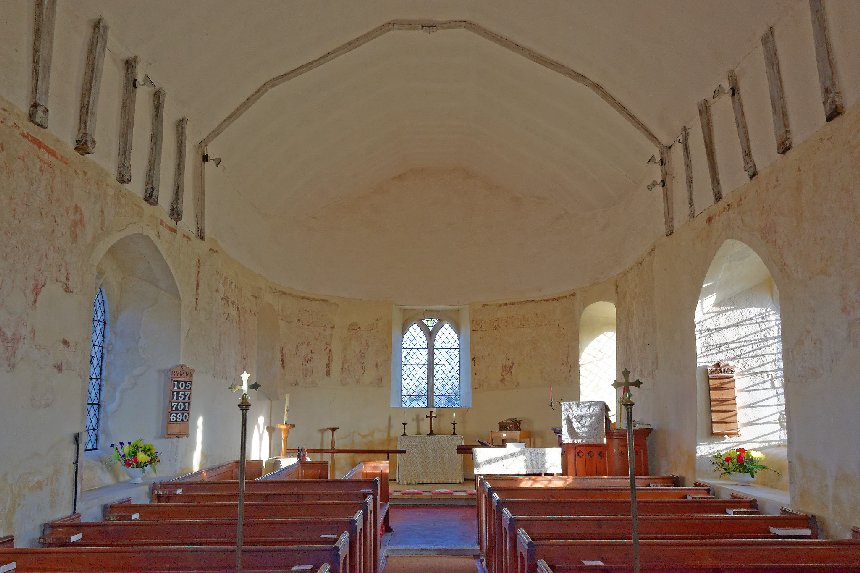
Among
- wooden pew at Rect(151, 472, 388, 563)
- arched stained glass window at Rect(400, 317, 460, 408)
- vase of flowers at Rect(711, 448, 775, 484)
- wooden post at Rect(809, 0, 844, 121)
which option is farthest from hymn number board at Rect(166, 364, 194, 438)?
wooden post at Rect(809, 0, 844, 121)

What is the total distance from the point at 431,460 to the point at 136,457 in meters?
7.45

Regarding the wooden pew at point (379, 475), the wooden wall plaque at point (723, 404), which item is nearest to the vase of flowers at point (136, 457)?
the wooden pew at point (379, 475)

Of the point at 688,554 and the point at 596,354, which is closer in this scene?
the point at 688,554

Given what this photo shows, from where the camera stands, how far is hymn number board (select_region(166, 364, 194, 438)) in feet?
32.3

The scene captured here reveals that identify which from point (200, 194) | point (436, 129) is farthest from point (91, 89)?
point (436, 129)

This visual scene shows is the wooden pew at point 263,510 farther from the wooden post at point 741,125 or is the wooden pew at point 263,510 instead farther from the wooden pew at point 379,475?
the wooden post at point 741,125

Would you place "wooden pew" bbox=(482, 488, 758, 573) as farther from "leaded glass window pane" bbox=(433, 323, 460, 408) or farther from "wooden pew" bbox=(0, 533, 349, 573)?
"leaded glass window pane" bbox=(433, 323, 460, 408)

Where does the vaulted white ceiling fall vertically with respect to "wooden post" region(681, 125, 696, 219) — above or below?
above

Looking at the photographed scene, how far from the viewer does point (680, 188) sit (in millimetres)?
10312

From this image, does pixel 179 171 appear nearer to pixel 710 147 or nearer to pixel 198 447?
pixel 198 447

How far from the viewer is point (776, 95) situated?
24.2ft

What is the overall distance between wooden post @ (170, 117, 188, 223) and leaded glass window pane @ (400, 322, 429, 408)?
27.7 ft

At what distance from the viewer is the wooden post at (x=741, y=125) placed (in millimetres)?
8102

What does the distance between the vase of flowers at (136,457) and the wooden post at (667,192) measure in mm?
7448
